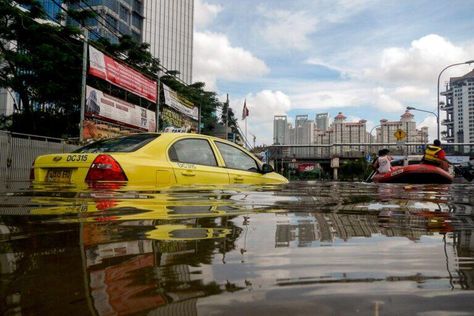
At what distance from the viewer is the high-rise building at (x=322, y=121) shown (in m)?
85.4

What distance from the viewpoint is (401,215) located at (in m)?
2.54

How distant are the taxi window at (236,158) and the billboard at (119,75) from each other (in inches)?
505

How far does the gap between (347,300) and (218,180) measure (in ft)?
15.1

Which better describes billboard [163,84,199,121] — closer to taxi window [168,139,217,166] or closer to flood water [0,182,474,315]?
taxi window [168,139,217,166]

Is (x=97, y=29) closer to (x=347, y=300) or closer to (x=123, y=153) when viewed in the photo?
(x=123, y=153)

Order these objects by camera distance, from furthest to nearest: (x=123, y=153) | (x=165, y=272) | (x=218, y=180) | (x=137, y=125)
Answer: (x=137, y=125) < (x=218, y=180) < (x=123, y=153) < (x=165, y=272)

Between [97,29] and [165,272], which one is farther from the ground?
[97,29]

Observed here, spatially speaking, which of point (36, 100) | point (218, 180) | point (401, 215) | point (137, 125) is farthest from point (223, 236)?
point (36, 100)

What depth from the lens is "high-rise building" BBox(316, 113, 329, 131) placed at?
85375 mm

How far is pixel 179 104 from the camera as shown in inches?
1109

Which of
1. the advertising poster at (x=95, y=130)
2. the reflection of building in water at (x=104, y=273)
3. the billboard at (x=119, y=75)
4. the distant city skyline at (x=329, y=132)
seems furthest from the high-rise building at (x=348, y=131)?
the reflection of building in water at (x=104, y=273)

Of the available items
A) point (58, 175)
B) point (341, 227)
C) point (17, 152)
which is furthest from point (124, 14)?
point (341, 227)

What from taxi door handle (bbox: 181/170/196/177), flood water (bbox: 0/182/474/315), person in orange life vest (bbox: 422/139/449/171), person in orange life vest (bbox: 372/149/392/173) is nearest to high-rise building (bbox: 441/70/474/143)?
person in orange life vest (bbox: 372/149/392/173)

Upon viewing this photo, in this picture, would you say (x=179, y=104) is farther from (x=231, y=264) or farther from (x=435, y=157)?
(x=231, y=264)
